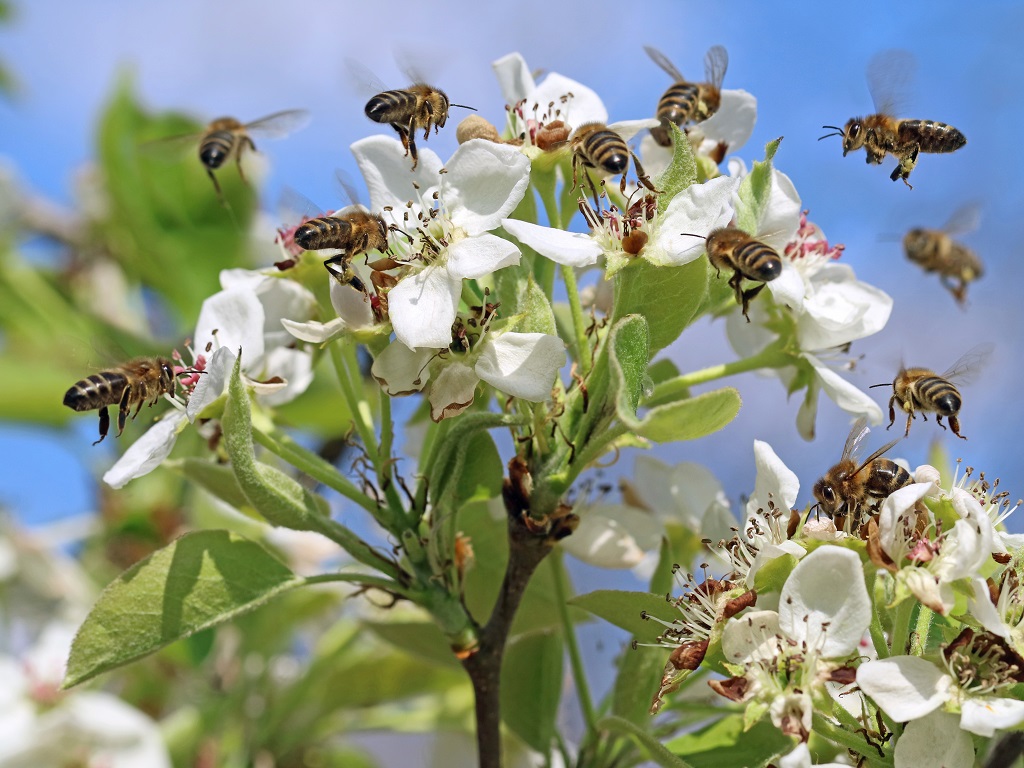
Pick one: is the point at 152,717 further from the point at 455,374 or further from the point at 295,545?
the point at 455,374

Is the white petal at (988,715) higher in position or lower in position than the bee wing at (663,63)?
lower

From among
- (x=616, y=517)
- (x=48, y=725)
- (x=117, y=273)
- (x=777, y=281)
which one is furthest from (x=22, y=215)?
(x=777, y=281)

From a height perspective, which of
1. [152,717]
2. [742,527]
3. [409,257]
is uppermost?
[409,257]

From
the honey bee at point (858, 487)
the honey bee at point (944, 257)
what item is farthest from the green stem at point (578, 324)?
the honey bee at point (944, 257)

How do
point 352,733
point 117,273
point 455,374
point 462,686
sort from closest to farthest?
point 455,374, point 462,686, point 352,733, point 117,273

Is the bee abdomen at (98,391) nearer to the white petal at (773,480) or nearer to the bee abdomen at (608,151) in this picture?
the bee abdomen at (608,151)
